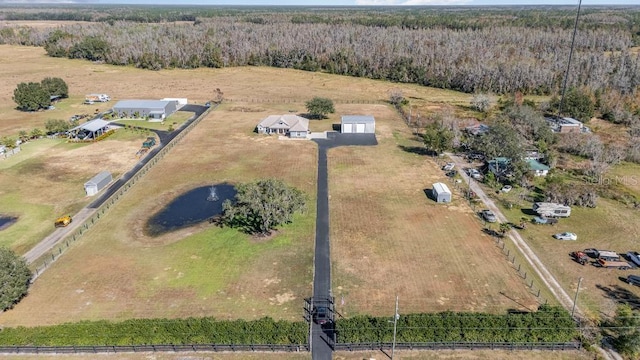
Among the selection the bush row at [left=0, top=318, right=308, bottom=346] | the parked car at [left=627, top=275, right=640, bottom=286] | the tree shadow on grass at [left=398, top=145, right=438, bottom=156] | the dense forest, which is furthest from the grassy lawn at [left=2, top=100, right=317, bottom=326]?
the dense forest

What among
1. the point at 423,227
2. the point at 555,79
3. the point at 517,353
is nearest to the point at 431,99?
the point at 555,79

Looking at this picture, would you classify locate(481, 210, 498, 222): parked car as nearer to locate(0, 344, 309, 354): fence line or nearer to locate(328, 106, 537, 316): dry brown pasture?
locate(328, 106, 537, 316): dry brown pasture

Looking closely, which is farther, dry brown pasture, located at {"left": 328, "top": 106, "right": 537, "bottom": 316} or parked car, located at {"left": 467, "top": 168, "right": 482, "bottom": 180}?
parked car, located at {"left": 467, "top": 168, "right": 482, "bottom": 180}

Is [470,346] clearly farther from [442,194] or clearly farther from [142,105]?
[142,105]

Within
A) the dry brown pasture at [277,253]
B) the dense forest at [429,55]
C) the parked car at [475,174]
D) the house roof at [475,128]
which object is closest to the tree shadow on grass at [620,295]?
the dry brown pasture at [277,253]

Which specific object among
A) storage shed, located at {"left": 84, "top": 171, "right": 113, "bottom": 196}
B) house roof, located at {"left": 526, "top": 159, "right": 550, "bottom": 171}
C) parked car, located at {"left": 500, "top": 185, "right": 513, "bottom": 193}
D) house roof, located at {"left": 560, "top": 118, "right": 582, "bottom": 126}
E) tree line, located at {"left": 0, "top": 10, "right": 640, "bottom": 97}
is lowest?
parked car, located at {"left": 500, "top": 185, "right": 513, "bottom": 193}

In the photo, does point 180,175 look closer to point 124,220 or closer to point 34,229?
point 124,220
